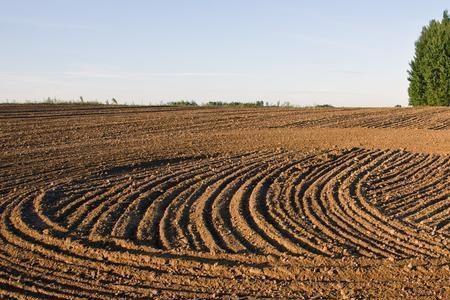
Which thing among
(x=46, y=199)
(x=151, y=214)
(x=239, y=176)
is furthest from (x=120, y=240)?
(x=239, y=176)

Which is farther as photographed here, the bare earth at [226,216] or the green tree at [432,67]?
the green tree at [432,67]

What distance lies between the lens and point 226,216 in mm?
8789

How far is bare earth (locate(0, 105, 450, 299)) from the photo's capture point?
20.8 feet

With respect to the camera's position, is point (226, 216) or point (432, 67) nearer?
point (226, 216)

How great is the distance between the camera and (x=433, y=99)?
41969 mm

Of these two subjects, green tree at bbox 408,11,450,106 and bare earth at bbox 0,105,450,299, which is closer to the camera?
bare earth at bbox 0,105,450,299

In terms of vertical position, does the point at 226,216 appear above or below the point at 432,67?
below

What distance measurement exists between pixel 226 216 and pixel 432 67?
36893 millimetres

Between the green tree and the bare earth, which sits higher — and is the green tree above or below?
above

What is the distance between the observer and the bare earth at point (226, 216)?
20.8 ft

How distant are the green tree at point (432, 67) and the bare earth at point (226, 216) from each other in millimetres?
25537

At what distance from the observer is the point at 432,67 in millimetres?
42000

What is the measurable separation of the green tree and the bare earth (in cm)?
2554

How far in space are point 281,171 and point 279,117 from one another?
488 inches
